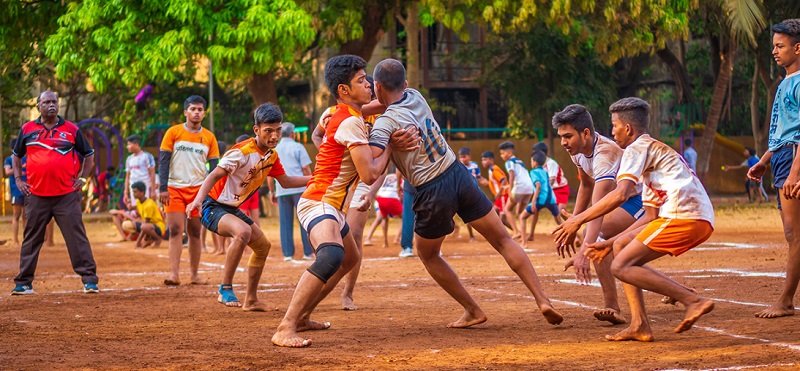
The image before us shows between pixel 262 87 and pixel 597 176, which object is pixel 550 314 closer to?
pixel 597 176

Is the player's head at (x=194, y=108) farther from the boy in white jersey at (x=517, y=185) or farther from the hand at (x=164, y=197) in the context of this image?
the boy in white jersey at (x=517, y=185)

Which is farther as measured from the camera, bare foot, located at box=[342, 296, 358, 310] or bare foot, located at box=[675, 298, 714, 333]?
bare foot, located at box=[342, 296, 358, 310]

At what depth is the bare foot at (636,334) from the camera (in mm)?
6594

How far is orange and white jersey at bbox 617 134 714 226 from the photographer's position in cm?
654

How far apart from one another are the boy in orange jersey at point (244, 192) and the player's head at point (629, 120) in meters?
2.81

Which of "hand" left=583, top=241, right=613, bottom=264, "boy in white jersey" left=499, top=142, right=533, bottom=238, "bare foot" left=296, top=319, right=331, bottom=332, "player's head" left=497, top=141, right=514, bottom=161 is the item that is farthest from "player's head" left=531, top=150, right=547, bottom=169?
"hand" left=583, top=241, right=613, bottom=264

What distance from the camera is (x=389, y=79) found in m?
7.07

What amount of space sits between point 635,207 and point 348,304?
2.58 metres

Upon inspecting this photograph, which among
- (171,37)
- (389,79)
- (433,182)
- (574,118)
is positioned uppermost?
(171,37)

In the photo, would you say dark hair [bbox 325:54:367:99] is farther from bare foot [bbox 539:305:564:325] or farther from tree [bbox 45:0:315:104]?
tree [bbox 45:0:315:104]

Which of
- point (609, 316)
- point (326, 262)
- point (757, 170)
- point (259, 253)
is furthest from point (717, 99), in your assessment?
point (326, 262)

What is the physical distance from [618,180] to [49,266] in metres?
9.77

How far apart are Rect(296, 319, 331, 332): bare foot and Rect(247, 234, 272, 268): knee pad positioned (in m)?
1.26

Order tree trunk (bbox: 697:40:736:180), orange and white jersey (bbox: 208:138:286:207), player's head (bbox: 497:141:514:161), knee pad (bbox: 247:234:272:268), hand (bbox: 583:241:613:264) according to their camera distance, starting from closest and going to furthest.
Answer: hand (bbox: 583:241:613:264) → knee pad (bbox: 247:234:272:268) → orange and white jersey (bbox: 208:138:286:207) → player's head (bbox: 497:141:514:161) → tree trunk (bbox: 697:40:736:180)
